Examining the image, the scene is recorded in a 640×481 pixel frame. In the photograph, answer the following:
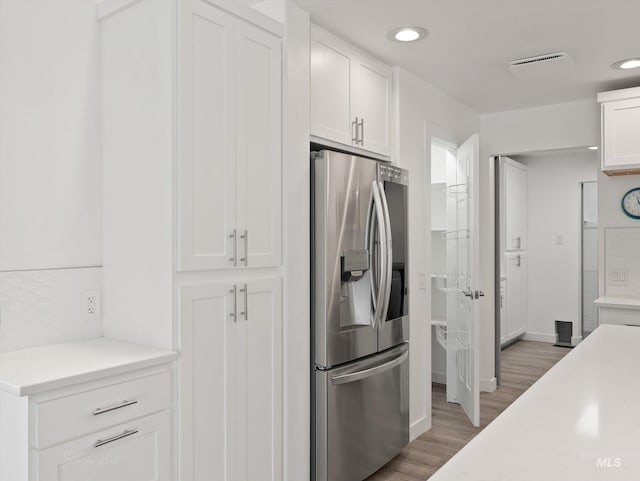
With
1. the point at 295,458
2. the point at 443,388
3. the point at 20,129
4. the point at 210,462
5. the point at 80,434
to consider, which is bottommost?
the point at 443,388

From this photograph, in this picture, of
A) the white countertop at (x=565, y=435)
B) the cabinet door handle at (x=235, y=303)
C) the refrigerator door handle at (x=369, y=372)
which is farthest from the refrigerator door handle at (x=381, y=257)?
the white countertop at (x=565, y=435)

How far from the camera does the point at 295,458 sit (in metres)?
2.42

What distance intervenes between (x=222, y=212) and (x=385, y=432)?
1671 millimetres

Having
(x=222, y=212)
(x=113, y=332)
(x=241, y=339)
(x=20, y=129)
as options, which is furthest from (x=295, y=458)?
(x=20, y=129)

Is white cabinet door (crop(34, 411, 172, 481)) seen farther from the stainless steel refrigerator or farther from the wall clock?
the wall clock

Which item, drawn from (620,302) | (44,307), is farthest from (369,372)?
(620,302)

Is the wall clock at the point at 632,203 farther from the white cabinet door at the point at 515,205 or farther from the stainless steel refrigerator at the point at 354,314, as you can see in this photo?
the white cabinet door at the point at 515,205

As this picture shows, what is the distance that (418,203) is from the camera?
3.60 metres

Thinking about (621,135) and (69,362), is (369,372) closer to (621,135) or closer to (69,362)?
(69,362)

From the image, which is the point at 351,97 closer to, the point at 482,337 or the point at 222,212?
the point at 222,212

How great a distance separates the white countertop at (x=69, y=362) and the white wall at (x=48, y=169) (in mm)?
116

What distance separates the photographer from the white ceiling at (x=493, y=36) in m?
2.48

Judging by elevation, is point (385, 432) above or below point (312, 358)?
below

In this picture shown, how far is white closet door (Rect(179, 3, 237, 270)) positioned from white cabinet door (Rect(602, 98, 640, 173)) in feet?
9.41
